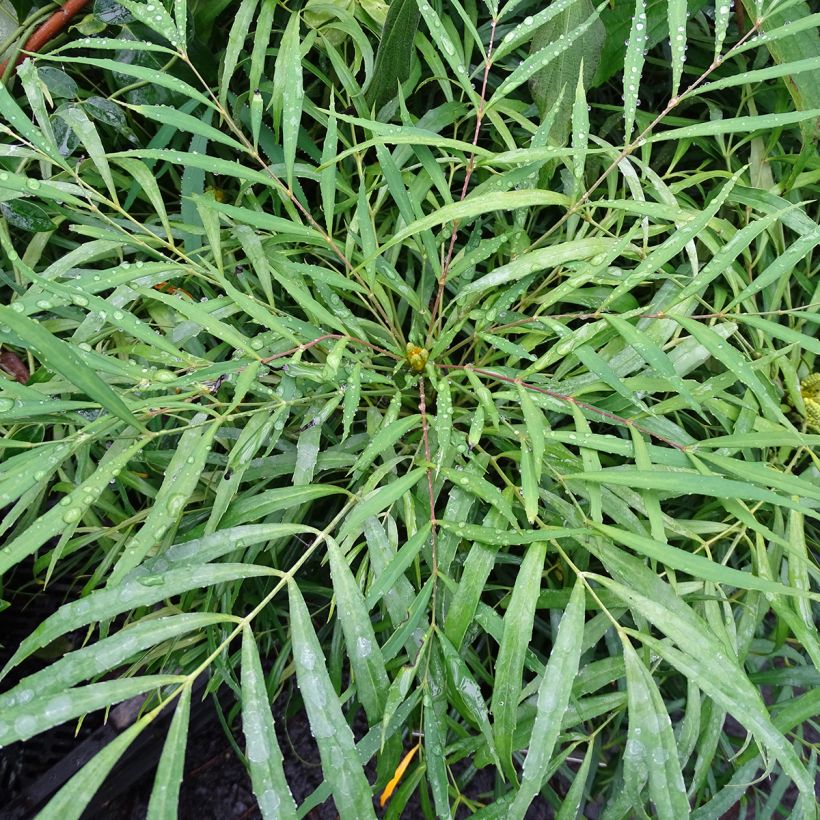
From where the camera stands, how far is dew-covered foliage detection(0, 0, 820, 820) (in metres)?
0.45

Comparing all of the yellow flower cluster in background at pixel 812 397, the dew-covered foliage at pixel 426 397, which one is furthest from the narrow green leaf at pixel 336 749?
the yellow flower cluster in background at pixel 812 397

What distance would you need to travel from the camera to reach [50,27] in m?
0.73

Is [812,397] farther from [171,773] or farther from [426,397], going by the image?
[171,773]

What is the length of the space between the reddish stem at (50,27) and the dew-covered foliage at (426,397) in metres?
0.01

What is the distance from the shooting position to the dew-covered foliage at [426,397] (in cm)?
45

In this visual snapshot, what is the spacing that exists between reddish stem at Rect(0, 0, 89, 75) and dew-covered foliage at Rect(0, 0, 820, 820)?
0.04 feet

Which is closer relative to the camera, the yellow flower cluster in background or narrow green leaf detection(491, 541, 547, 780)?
narrow green leaf detection(491, 541, 547, 780)

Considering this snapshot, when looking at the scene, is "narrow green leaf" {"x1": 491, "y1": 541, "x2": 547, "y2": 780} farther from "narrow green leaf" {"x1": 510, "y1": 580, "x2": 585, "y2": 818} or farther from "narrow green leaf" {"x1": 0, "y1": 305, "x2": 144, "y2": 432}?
"narrow green leaf" {"x1": 0, "y1": 305, "x2": 144, "y2": 432}

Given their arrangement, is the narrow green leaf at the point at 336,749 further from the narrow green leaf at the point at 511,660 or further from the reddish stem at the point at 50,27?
the reddish stem at the point at 50,27

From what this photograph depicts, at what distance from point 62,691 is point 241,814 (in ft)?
2.73

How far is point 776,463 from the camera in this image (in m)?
Result: 0.72

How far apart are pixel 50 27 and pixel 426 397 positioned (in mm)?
644

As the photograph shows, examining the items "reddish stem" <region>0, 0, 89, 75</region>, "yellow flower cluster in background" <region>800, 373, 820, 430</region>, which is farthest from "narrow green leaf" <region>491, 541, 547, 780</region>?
"reddish stem" <region>0, 0, 89, 75</region>

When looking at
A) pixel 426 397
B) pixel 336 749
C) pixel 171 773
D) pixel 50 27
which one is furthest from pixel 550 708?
pixel 50 27
